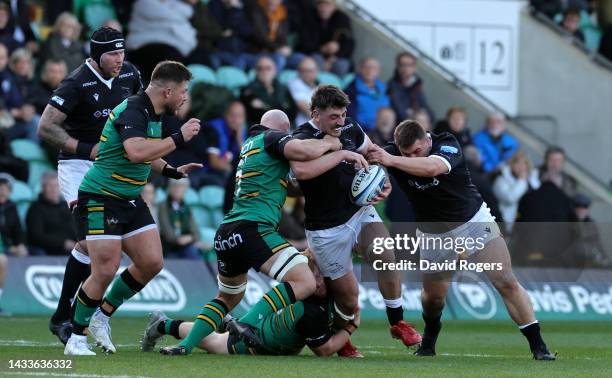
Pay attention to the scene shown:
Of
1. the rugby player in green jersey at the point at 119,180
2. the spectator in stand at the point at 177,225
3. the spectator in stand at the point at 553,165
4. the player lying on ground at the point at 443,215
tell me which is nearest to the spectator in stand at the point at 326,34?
the spectator in stand at the point at 553,165

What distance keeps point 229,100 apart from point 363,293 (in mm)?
3820

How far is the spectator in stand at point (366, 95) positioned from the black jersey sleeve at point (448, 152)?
31.0 ft

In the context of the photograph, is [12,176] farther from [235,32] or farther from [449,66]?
[449,66]

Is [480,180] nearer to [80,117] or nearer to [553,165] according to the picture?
[553,165]

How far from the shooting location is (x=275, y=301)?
1138 centimetres

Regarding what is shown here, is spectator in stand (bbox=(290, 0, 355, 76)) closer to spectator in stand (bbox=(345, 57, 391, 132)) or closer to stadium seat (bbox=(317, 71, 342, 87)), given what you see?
stadium seat (bbox=(317, 71, 342, 87))

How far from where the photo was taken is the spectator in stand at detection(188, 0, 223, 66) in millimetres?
21406

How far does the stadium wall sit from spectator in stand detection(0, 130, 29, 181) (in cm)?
148

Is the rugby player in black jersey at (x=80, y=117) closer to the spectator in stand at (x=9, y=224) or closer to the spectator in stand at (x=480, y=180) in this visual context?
the spectator in stand at (x=9, y=224)

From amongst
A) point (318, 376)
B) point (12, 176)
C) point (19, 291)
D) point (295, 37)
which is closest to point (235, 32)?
point (295, 37)

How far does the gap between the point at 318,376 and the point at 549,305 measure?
1012cm

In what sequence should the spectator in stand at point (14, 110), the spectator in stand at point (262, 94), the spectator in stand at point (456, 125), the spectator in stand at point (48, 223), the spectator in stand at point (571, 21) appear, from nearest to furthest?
the spectator in stand at point (48, 223)
the spectator in stand at point (14, 110)
the spectator in stand at point (262, 94)
the spectator in stand at point (456, 125)
the spectator in stand at point (571, 21)

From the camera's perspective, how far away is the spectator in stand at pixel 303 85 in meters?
21.5

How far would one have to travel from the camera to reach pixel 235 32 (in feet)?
73.4
